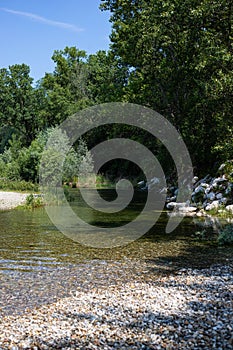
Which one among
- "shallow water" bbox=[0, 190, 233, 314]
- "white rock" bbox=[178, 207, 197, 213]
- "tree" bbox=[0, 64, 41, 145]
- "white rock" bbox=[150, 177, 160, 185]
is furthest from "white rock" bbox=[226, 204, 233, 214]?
"tree" bbox=[0, 64, 41, 145]

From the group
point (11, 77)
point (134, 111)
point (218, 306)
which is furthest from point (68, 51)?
point (218, 306)

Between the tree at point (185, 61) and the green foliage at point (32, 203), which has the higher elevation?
the tree at point (185, 61)

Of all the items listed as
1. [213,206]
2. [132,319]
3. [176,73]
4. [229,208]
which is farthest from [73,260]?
[176,73]

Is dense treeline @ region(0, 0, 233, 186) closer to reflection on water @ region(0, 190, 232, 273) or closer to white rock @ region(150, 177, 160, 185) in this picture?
white rock @ region(150, 177, 160, 185)

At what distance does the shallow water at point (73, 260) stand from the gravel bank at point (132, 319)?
753mm

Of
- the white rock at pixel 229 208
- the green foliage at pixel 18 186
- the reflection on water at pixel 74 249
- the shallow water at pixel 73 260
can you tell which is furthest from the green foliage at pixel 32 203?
the white rock at pixel 229 208

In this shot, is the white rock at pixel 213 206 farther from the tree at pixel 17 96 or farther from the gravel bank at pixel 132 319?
the tree at pixel 17 96

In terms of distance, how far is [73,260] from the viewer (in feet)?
41.8

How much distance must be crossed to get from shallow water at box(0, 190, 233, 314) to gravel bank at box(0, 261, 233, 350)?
753 mm

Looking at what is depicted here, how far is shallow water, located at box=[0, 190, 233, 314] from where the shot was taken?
9.79 m

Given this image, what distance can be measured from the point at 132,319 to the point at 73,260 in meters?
5.67

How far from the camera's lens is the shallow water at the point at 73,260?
9789 millimetres

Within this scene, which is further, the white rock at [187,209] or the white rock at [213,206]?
the white rock at [187,209]

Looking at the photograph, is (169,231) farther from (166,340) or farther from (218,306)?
(166,340)
